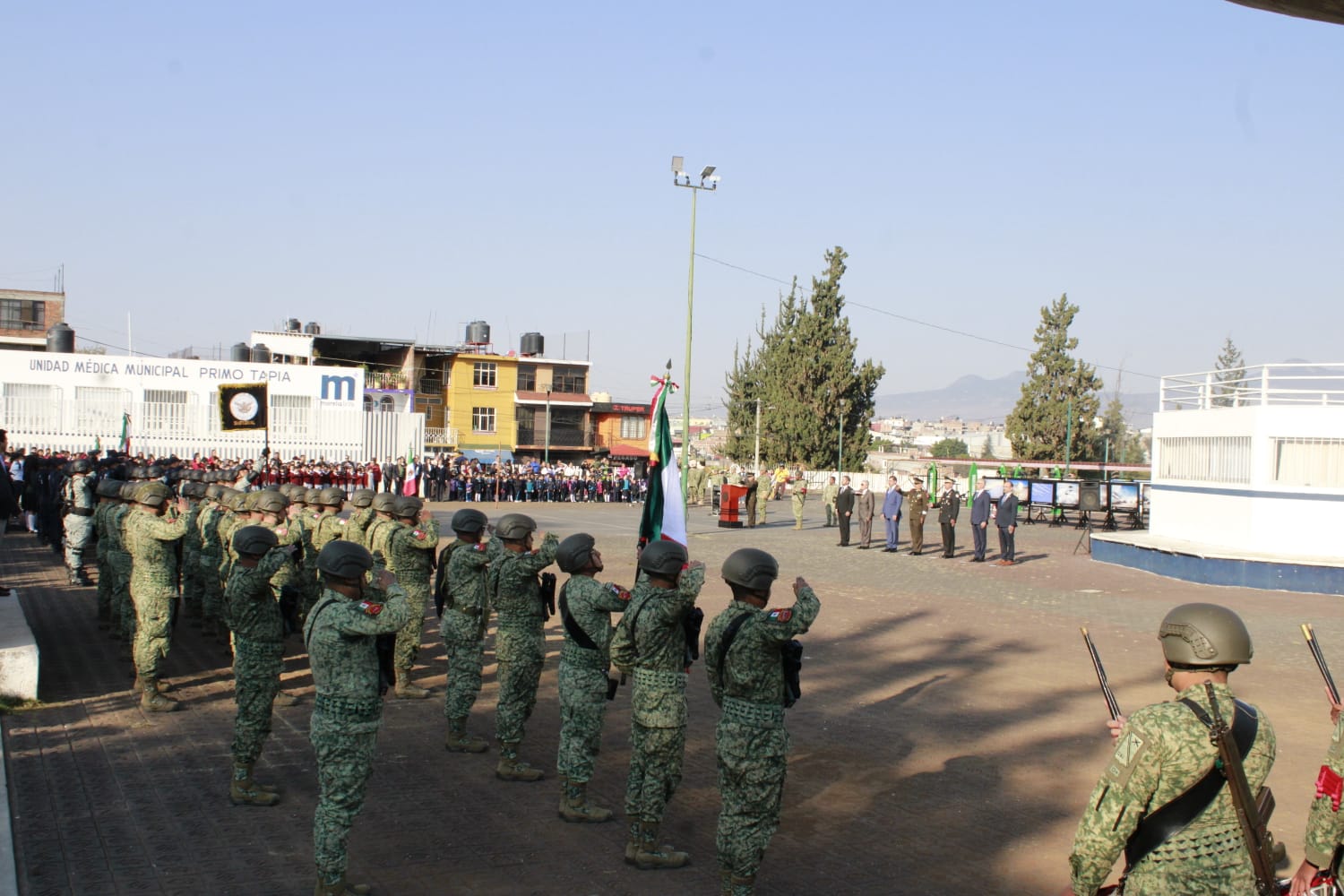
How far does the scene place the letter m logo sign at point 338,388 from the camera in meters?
38.1

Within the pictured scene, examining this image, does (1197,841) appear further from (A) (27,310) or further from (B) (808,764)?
(A) (27,310)

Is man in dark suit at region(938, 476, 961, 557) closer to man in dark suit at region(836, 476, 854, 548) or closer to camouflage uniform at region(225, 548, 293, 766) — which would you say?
man in dark suit at region(836, 476, 854, 548)

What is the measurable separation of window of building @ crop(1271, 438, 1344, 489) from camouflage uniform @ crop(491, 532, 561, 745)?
1781cm

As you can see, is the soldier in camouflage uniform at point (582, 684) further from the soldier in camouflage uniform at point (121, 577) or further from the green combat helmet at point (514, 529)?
the soldier in camouflage uniform at point (121, 577)

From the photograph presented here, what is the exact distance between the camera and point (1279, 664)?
1321cm

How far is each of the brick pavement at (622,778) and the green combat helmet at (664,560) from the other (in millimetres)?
1758

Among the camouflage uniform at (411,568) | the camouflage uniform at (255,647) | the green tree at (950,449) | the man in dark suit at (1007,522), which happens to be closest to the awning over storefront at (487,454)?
the man in dark suit at (1007,522)

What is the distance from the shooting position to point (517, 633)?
8.16 m

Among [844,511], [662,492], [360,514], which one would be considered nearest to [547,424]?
[844,511]

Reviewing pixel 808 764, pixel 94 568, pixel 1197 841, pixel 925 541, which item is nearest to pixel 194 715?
pixel 808 764

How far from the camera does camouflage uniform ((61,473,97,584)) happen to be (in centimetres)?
1608

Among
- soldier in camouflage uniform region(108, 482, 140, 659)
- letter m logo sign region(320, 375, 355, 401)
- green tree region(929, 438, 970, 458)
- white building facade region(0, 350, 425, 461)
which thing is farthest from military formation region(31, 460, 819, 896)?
green tree region(929, 438, 970, 458)

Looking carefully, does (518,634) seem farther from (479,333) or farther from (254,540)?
(479,333)

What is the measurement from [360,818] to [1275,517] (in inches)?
755
